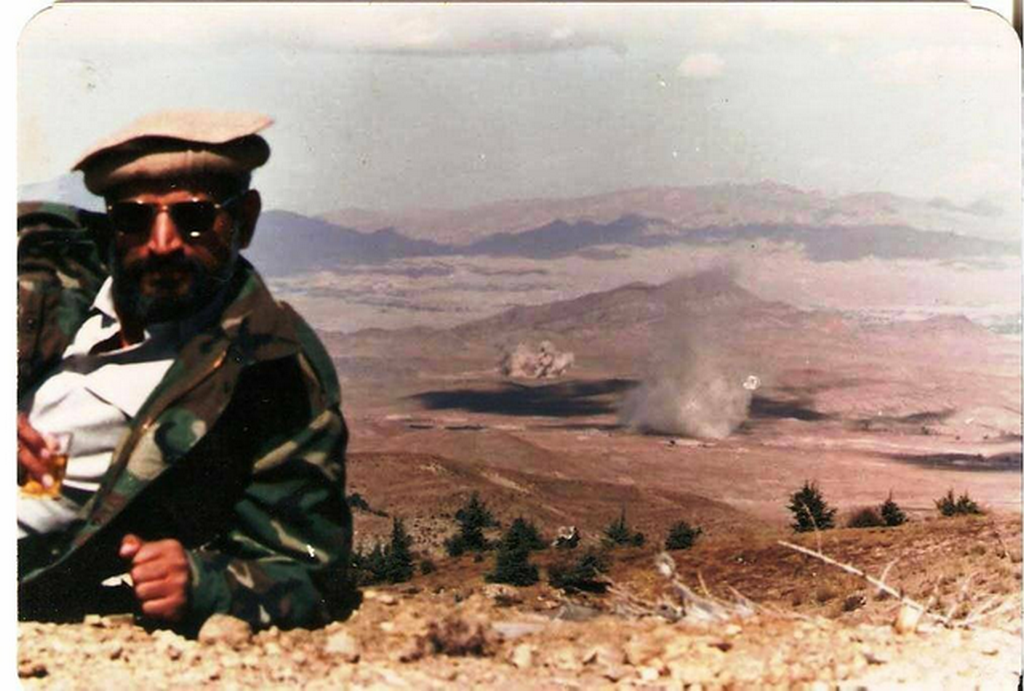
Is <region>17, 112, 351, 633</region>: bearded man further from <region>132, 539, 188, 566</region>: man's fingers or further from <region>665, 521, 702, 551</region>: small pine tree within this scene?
<region>665, 521, 702, 551</region>: small pine tree

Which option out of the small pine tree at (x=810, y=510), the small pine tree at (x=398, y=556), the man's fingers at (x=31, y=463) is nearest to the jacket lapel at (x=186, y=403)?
the man's fingers at (x=31, y=463)

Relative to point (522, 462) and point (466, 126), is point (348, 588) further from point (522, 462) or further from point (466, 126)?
point (466, 126)

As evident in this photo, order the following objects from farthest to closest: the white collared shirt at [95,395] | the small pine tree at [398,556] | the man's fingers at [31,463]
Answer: the small pine tree at [398,556], the man's fingers at [31,463], the white collared shirt at [95,395]

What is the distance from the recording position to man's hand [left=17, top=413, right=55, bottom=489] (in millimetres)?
7004

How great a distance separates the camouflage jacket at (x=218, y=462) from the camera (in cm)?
683

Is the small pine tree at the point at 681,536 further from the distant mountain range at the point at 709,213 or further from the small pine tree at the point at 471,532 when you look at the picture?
the distant mountain range at the point at 709,213

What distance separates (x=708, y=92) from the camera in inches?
274

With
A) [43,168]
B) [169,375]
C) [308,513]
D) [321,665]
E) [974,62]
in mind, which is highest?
[974,62]

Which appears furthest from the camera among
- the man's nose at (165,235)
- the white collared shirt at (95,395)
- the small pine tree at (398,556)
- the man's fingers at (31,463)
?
the small pine tree at (398,556)

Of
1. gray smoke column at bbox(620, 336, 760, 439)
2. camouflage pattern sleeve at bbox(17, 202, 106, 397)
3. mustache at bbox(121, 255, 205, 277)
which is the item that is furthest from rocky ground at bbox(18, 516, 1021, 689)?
mustache at bbox(121, 255, 205, 277)

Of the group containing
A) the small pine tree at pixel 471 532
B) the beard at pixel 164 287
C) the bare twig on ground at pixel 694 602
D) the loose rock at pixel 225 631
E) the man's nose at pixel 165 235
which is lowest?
the loose rock at pixel 225 631

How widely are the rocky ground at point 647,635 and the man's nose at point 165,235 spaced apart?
50.2 inches

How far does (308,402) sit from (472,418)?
0.59 meters

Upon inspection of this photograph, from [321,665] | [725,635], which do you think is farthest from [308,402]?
[725,635]
